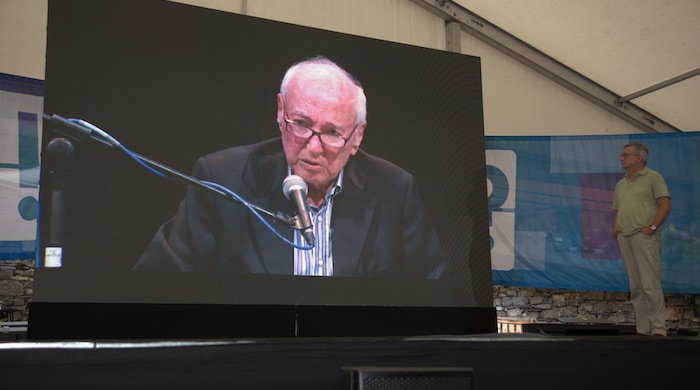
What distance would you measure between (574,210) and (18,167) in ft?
16.5

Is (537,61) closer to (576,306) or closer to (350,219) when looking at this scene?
Answer: (576,306)

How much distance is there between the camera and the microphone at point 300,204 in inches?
175

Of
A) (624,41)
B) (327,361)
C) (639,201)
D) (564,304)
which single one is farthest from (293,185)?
(624,41)

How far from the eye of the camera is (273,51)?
15.2 feet

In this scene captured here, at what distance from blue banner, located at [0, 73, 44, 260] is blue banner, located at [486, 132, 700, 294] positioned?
4.15 meters

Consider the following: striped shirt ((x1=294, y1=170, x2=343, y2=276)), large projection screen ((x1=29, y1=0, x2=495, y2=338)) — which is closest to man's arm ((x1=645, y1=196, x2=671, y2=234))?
large projection screen ((x1=29, y1=0, x2=495, y2=338))

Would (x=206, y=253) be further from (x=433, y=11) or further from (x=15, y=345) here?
(x=433, y=11)

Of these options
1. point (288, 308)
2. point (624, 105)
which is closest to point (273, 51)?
point (288, 308)

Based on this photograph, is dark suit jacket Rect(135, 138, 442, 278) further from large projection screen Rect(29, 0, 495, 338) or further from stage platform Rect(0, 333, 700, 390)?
stage platform Rect(0, 333, 700, 390)

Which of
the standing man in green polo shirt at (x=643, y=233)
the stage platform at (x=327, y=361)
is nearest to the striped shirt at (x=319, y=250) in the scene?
the stage platform at (x=327, y=361)

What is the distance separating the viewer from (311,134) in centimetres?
460

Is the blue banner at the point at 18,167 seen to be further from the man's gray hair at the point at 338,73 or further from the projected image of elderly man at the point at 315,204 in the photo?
the man's gray hair at the point at 338,73

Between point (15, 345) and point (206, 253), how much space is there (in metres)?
2.02

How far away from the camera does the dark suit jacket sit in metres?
4.17
